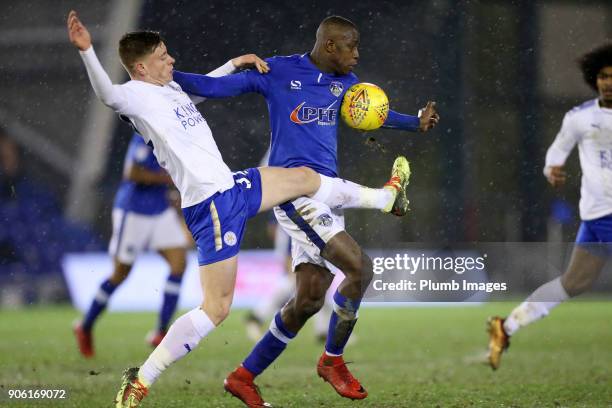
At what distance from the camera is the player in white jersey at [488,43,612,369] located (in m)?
6.16

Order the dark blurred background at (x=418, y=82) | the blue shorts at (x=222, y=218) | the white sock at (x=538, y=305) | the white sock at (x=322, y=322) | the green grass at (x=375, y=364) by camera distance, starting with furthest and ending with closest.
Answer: the white sock at (x=322, y=322), the dark blurred background at (x=418, y=82), the white sock at (x=538, y=305), the green grass at (x=375, y=364), the blue shorts at (x=222, y=218)

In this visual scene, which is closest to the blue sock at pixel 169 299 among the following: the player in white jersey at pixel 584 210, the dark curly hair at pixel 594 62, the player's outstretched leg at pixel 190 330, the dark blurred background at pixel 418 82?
the dark blurred background at pixel 418 82

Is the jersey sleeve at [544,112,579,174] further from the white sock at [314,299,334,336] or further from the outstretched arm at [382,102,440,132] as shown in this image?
the white sock at [314,299,334,336]

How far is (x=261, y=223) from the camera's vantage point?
32.8 ft

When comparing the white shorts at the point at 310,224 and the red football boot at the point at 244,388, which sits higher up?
the white shorts at the point at 310,224

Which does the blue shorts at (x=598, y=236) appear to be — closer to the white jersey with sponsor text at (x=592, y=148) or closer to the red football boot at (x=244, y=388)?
the white jersey with sponsor text at (x=592, y=148)

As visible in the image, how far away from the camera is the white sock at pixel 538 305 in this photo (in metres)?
6.14

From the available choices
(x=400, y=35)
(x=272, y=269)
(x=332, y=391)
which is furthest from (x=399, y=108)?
(x=272, y=269)

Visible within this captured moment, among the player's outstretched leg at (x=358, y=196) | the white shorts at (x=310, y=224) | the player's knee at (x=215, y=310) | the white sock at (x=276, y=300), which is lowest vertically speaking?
the white sock at (x=276, y=300)

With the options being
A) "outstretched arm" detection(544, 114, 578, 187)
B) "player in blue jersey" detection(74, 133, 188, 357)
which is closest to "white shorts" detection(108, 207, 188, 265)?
"player in blue jersey" detection(74, 133, 188, 357)

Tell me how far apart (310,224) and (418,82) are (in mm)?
2398

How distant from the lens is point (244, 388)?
4.90 m

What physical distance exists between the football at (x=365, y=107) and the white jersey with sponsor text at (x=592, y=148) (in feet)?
5.43

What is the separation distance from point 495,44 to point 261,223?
3.44m
